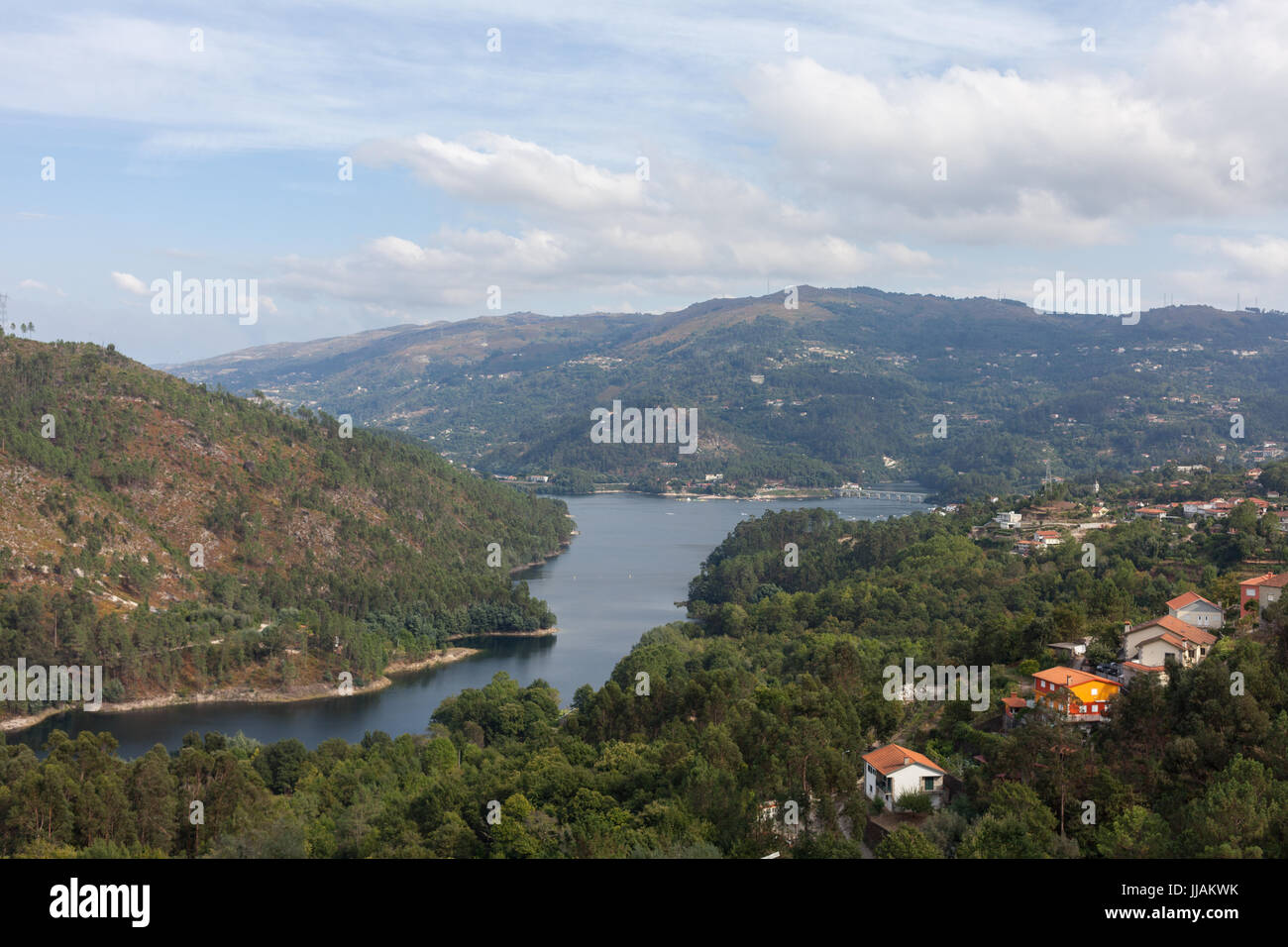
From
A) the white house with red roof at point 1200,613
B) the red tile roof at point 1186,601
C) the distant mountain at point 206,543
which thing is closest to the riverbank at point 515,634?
the distant mountain at point 206,543

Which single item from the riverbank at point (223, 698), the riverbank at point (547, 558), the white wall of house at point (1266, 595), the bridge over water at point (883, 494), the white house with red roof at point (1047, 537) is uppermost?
the white wall of house at point (1266, 595)

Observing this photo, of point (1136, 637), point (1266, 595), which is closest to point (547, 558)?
point (1266, 595)

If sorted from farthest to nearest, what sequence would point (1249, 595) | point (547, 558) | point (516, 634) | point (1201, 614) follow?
point (547, 558) → point (516, 634) → point (1249, 595) → point (1201, 614)

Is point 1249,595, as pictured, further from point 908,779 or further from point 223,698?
point 223,698

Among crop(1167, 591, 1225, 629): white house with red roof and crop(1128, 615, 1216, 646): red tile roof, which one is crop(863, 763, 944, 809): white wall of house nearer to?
crop(1128, 615, 1216, 646): red tile roof

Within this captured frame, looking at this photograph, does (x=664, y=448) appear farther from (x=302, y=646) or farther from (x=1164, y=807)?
(x=1164, y=807)

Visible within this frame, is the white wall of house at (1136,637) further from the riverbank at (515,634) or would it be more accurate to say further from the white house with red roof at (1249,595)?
the riverbank at (515,634)
